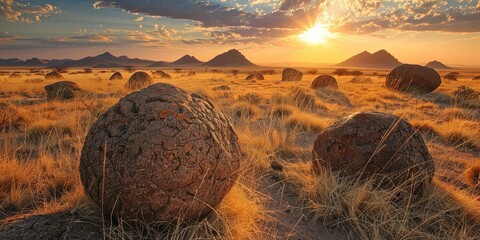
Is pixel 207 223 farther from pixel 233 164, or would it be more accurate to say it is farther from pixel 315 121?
pixel 315 121

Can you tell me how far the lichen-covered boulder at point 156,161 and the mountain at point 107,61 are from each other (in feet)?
523

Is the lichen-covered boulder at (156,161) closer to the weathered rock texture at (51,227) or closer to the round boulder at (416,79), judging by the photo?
the weathered rock texture at (51,227)

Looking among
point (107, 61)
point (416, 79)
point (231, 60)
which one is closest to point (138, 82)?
point (416, 79)

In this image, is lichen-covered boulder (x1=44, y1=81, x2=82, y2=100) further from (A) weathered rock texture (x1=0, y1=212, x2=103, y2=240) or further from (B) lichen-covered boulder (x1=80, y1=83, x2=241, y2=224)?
(B) lichen-covered boulder (x1=80, y1=83, x2=241, y2=224)

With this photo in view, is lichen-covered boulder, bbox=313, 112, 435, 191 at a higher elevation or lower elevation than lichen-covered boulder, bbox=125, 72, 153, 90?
higher

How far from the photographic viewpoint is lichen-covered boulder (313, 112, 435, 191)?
13.0 ft

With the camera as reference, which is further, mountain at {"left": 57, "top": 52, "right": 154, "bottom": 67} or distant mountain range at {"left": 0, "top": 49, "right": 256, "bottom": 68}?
distant mountain range at {"left": 0, "top": 49, "right": 256, "bottom": 68}

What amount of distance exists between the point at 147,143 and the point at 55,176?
1.94 metres

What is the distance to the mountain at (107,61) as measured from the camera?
155000mm

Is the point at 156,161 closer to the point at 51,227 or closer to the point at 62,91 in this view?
the point at 51,227

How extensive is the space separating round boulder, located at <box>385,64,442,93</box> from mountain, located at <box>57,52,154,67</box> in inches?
5851

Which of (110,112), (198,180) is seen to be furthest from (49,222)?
(198,180)

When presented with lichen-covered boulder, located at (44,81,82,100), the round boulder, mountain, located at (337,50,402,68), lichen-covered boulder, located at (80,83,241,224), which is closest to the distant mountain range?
mountain, located at (337,50,402,68)

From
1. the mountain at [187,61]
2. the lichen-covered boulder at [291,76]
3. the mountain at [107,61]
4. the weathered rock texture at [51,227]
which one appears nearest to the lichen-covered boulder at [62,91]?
the weathered rock texture at [51,227]
